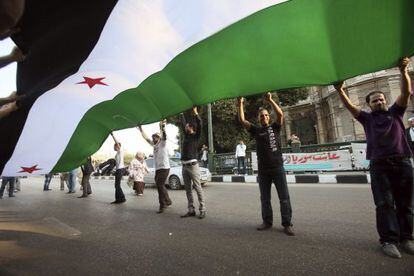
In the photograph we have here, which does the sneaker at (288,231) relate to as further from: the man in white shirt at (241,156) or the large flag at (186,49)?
the man in white shirt at (241,156)

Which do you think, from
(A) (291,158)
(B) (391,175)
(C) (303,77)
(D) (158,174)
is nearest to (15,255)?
(D) (158,174)

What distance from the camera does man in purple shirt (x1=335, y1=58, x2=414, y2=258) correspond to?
11.1ft

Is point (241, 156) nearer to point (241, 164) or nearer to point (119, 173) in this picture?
point (241, 164)

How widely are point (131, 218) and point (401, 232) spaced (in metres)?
4.49

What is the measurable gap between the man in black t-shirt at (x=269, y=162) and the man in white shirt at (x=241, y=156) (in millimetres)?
11389

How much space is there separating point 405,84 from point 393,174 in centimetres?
93

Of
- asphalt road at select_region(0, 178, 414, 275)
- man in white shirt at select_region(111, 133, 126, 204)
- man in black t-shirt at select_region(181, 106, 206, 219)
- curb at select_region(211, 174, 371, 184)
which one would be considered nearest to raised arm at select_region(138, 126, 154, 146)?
man in black t-shirt at select_region(181, 106, 206, 219)

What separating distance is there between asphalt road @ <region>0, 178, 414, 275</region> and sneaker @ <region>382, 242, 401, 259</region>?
0.06m

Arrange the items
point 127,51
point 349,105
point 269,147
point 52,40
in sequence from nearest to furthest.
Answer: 1. point 52,40
2. point 349,105
3. point 127,51
4. point 269,147

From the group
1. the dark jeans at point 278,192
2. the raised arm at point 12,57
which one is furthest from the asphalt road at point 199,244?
the raised arm at point 12,57

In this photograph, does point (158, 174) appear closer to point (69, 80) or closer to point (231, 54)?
point (69, 80)

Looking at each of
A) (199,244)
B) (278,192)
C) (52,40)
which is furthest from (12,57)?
(278,192)

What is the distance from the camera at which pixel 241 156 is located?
649 inches

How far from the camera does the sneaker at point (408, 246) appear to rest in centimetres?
331
